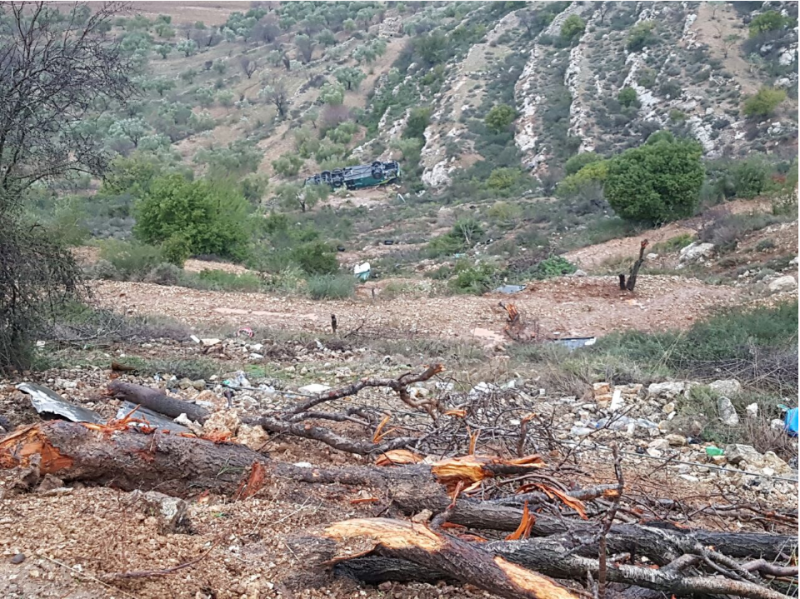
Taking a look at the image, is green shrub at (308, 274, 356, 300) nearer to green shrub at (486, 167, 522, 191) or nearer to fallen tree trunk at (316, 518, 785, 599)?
fallen tree trunk at (316, 518, 785, 599)

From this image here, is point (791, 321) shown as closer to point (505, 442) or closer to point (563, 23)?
point (505, 442)

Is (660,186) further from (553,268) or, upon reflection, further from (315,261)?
(315,261)

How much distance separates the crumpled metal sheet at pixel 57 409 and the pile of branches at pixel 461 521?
0.35 m

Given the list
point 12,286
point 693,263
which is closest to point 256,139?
point 693,263

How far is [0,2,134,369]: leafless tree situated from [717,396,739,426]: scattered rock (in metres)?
5.50

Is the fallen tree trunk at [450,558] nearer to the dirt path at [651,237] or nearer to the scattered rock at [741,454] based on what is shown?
the scattered rock at [741,454]

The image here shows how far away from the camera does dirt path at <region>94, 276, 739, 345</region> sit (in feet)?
35.4

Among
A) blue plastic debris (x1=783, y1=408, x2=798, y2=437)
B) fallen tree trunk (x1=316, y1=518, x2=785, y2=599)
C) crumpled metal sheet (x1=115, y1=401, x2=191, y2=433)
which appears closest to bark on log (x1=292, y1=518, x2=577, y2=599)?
fallen tree trunk (x1=316, y1=518, x2=785, y2=599)

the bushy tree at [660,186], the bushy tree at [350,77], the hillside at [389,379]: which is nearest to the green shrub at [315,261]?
the hillside at [389,379]

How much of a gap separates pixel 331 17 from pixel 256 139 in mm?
19991

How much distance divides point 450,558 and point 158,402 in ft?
9.49

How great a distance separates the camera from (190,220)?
17344mm

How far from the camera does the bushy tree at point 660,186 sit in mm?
19219

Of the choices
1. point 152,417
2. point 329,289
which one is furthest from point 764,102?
point 152,417
